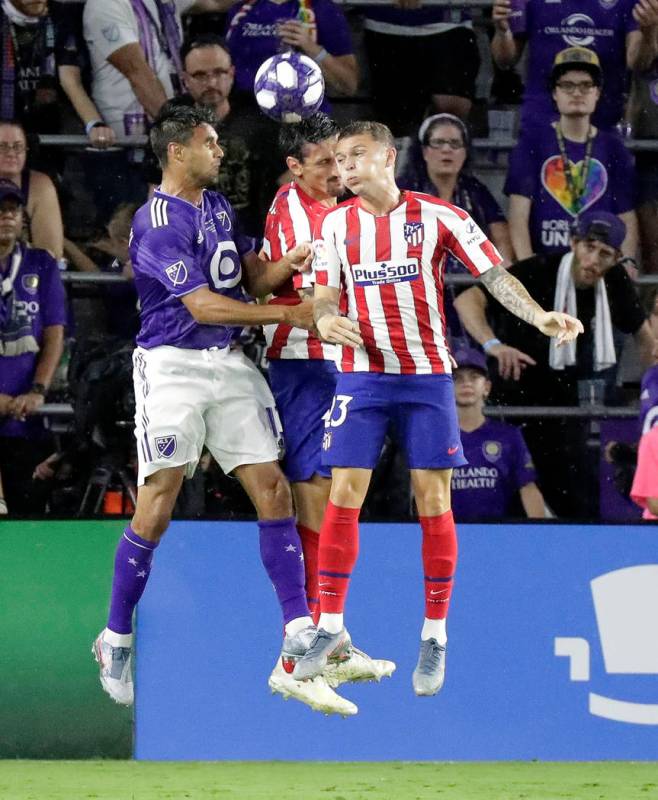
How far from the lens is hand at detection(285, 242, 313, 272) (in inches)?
230

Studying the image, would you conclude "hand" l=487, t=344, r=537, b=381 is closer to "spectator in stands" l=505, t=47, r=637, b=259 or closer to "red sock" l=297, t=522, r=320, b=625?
"spectator in stands" l=505, t=47, r=637, b=259

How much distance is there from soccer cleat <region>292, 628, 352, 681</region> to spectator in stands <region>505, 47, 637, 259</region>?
127 inches

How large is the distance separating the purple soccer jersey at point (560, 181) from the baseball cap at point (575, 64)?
0.93 ft

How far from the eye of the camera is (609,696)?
752 centimetres

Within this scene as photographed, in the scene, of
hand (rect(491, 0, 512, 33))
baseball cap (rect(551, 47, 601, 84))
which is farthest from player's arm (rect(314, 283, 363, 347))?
hand (rect(491, 0, 512, 33))

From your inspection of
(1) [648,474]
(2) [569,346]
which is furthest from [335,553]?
(2) [569,346]

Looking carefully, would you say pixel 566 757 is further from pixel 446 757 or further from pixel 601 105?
pixel 601 105

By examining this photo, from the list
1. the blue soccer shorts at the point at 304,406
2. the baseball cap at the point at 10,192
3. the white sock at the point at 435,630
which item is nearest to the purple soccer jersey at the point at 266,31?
the baseball cap at the point at 10,192

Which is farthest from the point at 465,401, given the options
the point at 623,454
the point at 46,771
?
the point at 46,771

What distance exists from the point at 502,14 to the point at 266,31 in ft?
4.26

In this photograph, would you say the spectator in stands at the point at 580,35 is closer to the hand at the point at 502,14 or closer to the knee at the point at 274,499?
the hand at the point at 502,14

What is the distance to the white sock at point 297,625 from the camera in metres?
5.88

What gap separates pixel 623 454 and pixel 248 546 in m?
1.92

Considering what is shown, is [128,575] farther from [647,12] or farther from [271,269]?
[647,12]
